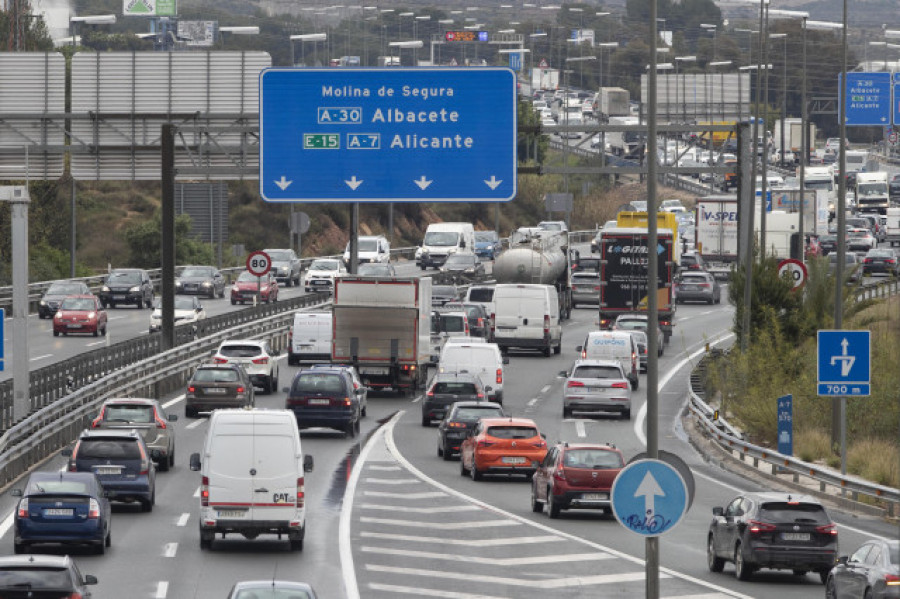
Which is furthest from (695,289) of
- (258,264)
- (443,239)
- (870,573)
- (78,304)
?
(870,573)

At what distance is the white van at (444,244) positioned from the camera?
98250mm

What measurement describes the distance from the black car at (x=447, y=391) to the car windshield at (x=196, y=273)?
1531 inches

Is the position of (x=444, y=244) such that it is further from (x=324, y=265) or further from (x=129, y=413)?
(x=129, y=413)

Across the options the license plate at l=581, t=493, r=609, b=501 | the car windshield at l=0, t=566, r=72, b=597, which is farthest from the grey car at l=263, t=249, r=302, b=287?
the car windshield at l=0, t=566, r=72, b=597

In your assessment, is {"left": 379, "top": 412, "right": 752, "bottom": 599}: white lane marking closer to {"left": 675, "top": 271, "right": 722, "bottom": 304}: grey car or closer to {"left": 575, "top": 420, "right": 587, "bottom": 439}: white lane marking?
{"left": 575, "top": 420, "right": 587, "bottom": 439}: white lane marking

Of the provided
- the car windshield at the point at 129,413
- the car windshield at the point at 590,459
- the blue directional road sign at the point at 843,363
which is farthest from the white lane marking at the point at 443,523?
the car windshield at the point at 129,413

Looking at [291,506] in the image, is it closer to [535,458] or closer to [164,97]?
[535,458]

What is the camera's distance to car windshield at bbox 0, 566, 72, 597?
18750 mm

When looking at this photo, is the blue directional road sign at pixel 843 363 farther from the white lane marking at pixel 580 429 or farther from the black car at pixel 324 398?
the black car at pixel 324 398

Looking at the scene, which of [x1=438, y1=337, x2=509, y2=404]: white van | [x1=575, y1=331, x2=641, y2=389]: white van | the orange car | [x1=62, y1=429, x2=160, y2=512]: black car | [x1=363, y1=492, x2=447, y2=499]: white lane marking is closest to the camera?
[x1=62, y1=429, x2=160, y2=512]: black car

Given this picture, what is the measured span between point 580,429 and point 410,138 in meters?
8.58

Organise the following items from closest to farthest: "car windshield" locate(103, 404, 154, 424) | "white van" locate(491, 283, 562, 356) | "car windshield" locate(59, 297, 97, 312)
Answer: "car windshield" locate(103, 404, 154, 424)
"white van" locate(491, 283, 562, 356)
"car windshield" locate(59, 297, 97, 312)

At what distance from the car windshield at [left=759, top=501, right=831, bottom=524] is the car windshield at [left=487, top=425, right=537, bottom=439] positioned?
11580mm

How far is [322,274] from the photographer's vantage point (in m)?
84.5
